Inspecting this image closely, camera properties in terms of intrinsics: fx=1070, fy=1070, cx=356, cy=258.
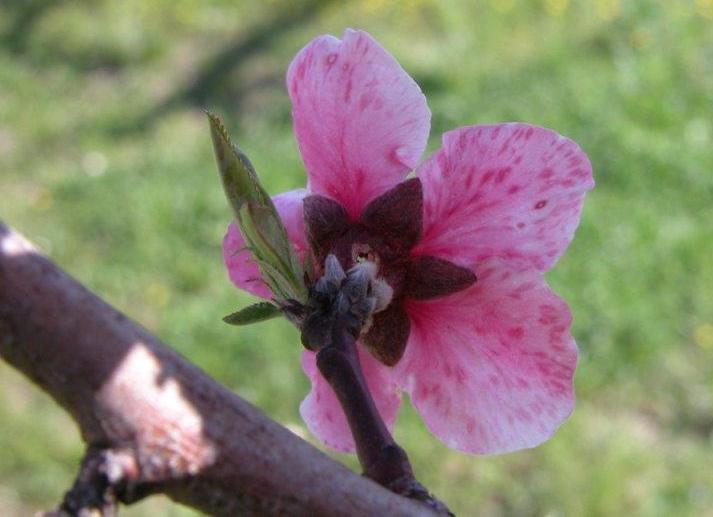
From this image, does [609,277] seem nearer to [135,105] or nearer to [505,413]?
[135,105]

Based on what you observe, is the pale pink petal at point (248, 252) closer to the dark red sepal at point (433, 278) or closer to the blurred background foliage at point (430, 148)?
the dark red sepal at point (433, 278)

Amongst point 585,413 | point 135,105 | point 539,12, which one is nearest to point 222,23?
point 135,105

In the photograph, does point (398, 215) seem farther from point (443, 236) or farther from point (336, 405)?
point (336, 405)

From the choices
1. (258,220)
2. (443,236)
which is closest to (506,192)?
(443,236)

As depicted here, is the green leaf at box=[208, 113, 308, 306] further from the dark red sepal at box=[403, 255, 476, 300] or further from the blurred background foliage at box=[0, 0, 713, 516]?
the blurred background foliage at box=[0, 0, 713, 516]

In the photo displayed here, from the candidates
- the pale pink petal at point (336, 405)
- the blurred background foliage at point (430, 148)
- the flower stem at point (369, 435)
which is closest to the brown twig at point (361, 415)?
the flower stem at point (369, 435)

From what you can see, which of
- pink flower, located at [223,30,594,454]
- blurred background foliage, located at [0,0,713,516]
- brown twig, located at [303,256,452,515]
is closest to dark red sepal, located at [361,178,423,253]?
pink flower, located at [223,30,594,454]
